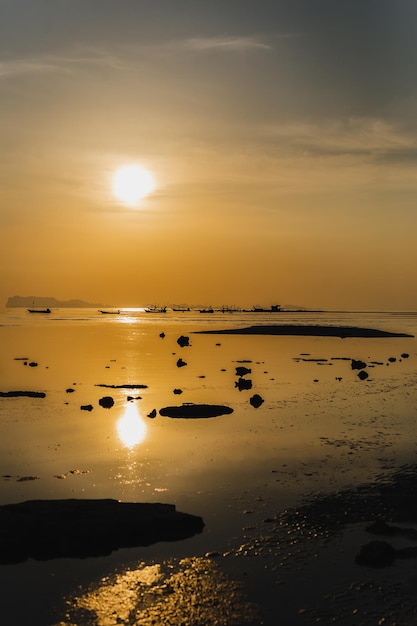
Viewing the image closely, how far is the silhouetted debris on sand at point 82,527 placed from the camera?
1819 cm

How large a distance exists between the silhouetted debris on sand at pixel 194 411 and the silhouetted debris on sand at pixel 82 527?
19.1 m

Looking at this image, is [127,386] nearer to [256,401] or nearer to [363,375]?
[256,401]

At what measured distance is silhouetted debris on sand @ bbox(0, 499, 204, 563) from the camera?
1819cm

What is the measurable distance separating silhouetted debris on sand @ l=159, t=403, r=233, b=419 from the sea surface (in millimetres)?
931

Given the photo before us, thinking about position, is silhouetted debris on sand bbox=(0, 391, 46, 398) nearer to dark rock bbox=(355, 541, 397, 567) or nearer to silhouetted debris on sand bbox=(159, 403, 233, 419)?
silhouetted debris on sand bbox=(159, 403, 233, 419)

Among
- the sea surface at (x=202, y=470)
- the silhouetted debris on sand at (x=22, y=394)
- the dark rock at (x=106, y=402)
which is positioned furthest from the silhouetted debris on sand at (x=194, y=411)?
the silhouetted debris on sand at (x=22, y=394)

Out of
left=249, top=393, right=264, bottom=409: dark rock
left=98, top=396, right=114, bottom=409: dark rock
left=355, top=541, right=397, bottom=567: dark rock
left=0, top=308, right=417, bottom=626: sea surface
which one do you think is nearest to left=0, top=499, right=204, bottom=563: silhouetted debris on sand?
left=0, top=308, right=417, bottom=626: sea surface

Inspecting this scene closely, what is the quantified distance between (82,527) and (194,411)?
22267 mm

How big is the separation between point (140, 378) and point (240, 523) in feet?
141

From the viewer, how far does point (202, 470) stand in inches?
1082

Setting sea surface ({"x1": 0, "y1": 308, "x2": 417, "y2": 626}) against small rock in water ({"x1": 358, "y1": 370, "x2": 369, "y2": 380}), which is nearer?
sea surface ({"x1": 0, "y1": 308, "x2": 417, "y2": 626})

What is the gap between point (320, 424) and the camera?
38.1m

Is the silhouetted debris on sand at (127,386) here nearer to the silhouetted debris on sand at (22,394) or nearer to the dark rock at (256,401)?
the silhouetted debris on sand at (22,394)

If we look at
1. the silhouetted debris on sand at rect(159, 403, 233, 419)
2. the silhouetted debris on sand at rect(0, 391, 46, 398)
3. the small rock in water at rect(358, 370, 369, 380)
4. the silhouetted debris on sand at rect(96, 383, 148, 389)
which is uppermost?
the small rock in water at rect(358, 370, 369, 380)
